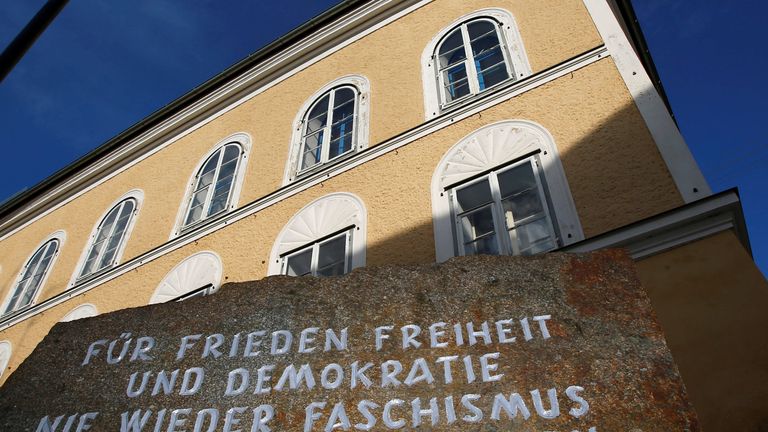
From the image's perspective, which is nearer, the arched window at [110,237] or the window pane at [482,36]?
the window pane at [482,36]

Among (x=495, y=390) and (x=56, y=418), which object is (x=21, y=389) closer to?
(x=56, y=418)

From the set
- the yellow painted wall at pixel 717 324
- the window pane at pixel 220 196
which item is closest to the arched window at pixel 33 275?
the window pane at pixel 220 196

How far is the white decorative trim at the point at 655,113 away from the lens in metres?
4.67

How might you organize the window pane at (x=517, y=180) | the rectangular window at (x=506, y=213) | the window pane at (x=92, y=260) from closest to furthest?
the rectangular window at (x=506, y=213) → the window pane at (x=517, y=180) → the window pane at (x=92, y=260)

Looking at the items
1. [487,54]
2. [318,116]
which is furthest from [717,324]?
[318,116]

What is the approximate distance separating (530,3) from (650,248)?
4455mm

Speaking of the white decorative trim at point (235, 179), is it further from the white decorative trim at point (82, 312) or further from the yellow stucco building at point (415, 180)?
the white decorative trim at point (82, 312)

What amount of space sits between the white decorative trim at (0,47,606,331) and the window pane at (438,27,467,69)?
133 cm

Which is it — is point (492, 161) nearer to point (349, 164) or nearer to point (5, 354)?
point (349, 164)

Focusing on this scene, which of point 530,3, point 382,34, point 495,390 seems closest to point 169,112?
point 382,34

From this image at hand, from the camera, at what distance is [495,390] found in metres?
2.44

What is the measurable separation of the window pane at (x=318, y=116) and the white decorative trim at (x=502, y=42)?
5.86 ft

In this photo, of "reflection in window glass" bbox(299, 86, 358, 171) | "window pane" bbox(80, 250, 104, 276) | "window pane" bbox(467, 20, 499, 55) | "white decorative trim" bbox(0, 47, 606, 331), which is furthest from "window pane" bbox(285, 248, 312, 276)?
"window pane" bbox(80, 250, 104, 276)

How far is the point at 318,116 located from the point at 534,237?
469 cm
